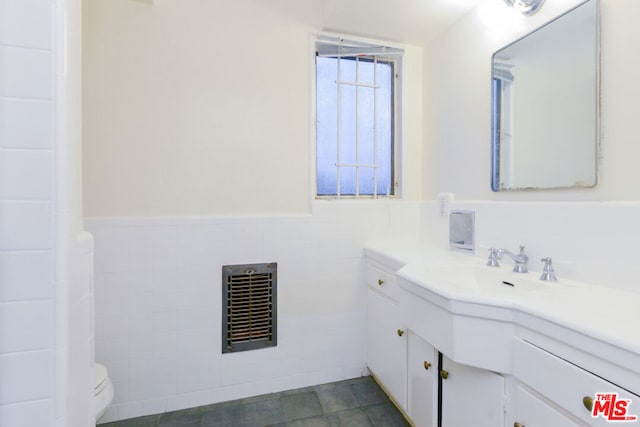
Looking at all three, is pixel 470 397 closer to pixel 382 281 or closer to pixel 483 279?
pixel 483 279

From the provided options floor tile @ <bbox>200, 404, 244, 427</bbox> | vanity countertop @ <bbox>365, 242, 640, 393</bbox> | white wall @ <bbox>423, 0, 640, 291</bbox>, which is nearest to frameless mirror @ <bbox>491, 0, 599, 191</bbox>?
white wall @ <bbox>423, 0, 640, 291</bbox>

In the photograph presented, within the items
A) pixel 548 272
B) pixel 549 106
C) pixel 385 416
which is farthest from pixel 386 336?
pixel 549 106

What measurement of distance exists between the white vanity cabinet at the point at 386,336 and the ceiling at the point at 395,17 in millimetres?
1546

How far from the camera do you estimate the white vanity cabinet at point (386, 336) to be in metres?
1.66

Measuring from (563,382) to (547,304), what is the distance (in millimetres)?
214

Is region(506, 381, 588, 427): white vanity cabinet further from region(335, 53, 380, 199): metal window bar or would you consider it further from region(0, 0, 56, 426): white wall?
region(335, 53, 380, 199): metal window bar

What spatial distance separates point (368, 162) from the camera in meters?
2.25

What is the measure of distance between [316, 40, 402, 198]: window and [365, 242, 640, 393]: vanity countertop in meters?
0.84

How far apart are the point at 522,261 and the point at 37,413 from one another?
1.66 meters

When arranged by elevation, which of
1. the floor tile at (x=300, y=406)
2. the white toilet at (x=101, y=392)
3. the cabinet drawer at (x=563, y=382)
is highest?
the cabinet drawer at (x=563, y=382)

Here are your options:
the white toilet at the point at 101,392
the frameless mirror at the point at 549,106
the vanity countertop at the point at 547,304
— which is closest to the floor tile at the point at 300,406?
the white toilet at the point at 101,392

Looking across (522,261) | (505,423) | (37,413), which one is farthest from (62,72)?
(522,261)

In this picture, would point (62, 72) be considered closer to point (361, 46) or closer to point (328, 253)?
point (328, 253)

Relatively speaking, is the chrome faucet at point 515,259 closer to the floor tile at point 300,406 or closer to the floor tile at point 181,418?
the floor tile at point 300,406
